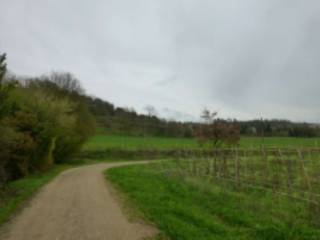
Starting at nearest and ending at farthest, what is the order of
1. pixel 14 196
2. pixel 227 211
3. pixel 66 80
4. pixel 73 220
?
pixel 73 220 < pixel 227 211 < pixel 14 196 < pixel 66 80

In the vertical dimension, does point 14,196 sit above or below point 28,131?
below

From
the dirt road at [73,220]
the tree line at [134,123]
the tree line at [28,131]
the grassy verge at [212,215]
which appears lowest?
the dirt road at [73,220]

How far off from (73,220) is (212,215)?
3503 mm

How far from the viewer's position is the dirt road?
20.2 ft

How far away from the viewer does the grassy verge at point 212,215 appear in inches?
248

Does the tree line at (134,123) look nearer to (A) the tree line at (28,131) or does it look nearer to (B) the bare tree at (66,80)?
(B) the bare tree at (66,80)

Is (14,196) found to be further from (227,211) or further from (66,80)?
(66,80)

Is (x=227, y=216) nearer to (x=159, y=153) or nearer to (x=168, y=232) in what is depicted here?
(x=168, y=232)

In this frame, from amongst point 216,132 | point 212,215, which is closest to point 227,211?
point 212,215

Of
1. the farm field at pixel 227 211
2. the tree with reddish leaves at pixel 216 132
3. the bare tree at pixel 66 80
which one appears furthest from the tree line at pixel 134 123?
the farm field at pixel 227 211

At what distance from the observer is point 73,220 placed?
7.28 meters

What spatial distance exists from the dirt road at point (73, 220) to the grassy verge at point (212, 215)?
698 mm

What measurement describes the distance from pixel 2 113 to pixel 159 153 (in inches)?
991

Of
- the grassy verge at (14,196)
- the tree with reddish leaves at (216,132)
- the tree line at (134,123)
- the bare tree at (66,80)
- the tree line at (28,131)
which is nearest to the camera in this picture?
the grassy verge at (14,196)
